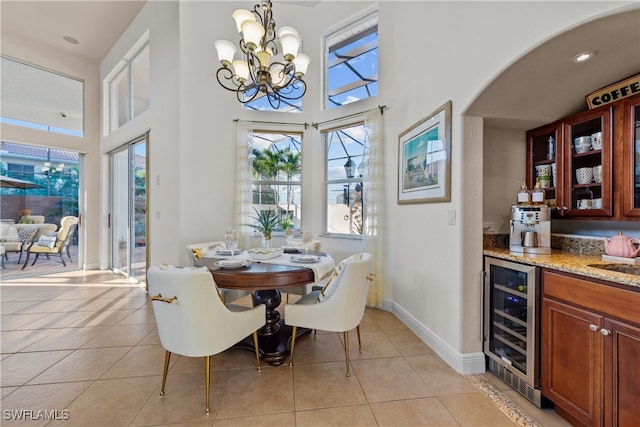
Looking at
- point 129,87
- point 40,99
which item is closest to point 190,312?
point 129,87

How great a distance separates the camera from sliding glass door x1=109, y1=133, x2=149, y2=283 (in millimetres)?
4409

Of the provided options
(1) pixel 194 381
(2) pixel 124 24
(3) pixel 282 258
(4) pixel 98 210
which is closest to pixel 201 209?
(3) pixel 282 258

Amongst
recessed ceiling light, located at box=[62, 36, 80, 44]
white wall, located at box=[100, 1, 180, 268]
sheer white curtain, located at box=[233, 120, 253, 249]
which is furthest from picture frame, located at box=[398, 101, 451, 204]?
recessed ceiling light, located at box=[62, 36, 80, 44]

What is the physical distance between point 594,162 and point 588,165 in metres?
0.04

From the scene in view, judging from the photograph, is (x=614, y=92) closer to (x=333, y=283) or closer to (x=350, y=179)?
(x=333, y=283)

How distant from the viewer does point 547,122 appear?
2.20 metres

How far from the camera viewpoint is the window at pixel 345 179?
12.4 feet

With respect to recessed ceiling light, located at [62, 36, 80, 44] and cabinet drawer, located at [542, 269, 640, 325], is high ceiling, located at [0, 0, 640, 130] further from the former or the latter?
recessed ceiling light, located at [62, 36, 80, 44]

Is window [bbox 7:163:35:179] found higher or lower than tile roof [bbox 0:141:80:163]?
lower

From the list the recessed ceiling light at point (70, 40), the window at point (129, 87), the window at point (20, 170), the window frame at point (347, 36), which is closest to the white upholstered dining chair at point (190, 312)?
the window frame at point (347, 36)

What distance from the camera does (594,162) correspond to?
2.00 m

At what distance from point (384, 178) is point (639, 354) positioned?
2521 millimetres

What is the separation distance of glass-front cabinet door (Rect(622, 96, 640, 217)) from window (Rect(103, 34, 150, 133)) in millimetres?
5600

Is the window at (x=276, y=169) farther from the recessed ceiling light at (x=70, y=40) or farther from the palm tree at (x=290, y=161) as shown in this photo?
the recessed ceiling light at (x=70, y=40)
